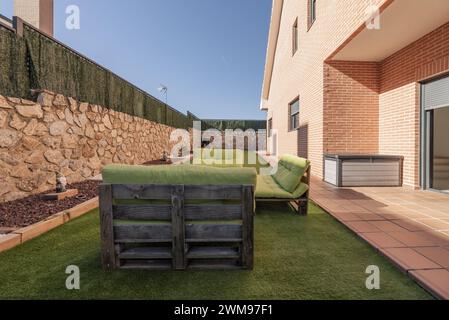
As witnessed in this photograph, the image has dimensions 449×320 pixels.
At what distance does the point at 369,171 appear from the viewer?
5730 millimetres

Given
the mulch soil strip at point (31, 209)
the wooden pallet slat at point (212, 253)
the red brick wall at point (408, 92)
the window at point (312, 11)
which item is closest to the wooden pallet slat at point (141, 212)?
the wooden pallet slat at point (212, 253)

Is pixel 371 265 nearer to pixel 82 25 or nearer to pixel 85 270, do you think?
pixel 85 270

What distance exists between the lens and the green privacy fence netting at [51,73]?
370 centimetres

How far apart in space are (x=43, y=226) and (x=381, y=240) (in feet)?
12.6

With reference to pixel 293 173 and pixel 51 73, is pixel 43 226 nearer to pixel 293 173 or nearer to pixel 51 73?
pixel 51 73

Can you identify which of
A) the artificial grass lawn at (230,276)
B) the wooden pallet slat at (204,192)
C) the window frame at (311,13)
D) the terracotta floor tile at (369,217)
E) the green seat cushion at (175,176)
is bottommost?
the artificial grass lawn at (230,276)

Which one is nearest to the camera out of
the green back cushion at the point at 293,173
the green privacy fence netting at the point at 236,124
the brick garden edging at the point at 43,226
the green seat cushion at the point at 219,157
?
the brick garden edging at the point at 43,226

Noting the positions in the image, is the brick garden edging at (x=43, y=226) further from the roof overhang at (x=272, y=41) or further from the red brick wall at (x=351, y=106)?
the roof overhang at (x=272, y=41)

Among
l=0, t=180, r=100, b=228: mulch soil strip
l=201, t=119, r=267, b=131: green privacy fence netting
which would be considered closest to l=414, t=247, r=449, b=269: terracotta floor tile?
l=0, t=180, r=100, b=228: mulch soil strip

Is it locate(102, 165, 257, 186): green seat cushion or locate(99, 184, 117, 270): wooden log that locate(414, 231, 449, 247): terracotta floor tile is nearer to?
locate(102, 165, 257, 186): green seat cushion

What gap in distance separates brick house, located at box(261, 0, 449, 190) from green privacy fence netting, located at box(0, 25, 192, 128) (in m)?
5.75

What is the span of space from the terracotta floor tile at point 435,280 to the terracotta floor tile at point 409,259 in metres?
0.07

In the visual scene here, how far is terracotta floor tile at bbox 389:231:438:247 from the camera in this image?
2.52 metres

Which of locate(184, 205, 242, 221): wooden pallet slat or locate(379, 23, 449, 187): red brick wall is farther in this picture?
locate(379, 23, 449, 187): red brick wall
